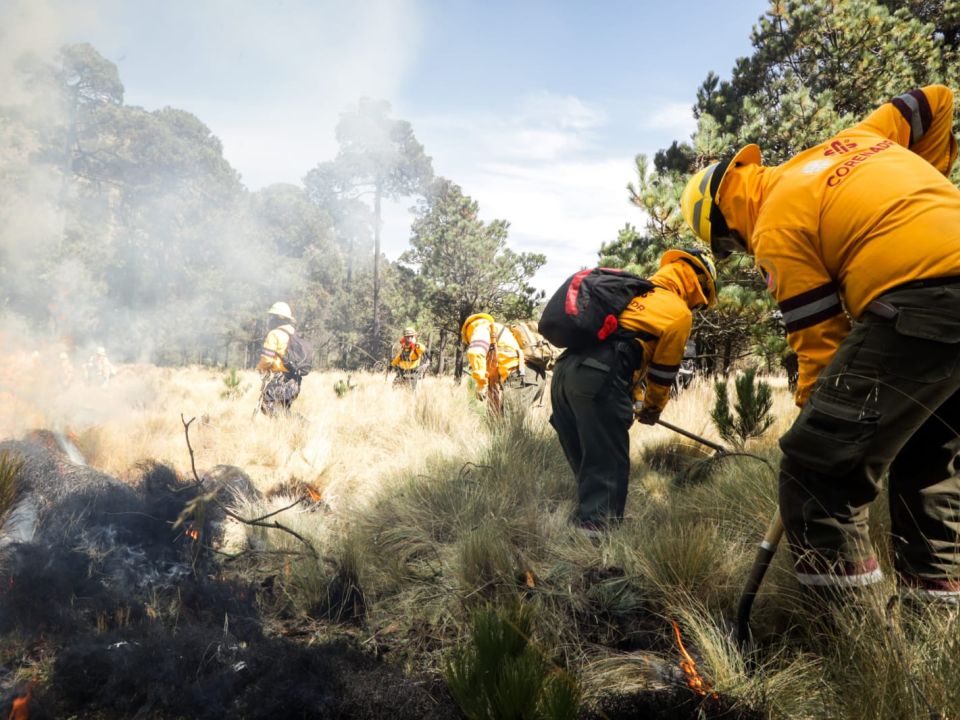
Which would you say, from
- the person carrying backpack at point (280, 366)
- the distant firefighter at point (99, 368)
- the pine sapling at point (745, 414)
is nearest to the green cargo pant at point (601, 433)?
the pine sapling at point (745, 414)

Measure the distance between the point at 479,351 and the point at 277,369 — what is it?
119 inches

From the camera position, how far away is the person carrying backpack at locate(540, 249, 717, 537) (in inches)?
125

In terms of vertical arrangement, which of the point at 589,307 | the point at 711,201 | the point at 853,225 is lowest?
the point at 589,307

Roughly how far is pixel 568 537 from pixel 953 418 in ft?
5.88

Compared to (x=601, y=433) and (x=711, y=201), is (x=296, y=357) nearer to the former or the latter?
(x=601, y=433)

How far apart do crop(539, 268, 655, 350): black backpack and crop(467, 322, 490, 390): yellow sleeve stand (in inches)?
125

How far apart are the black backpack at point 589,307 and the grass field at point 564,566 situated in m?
1.04

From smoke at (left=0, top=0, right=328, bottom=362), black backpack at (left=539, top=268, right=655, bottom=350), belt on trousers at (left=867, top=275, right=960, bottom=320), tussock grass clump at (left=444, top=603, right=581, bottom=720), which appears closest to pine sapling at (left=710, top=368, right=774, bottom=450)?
black backpack at (left=539, top=268, right=655, bottom=350)

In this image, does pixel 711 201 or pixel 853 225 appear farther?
pixel 711 201

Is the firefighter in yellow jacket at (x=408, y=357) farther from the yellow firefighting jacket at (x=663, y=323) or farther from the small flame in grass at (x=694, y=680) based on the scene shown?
the small flame in grass at (x=694, y=680)

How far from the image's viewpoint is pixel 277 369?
7.82 metres

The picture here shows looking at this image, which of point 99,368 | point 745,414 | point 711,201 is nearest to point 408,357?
point 99,368

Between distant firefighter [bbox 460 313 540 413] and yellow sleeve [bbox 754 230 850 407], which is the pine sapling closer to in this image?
distant firefighter [bbox 460 313 540 413]

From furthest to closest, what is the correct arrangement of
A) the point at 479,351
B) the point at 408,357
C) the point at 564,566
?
1. the point at 408,357
2. the point at 479,351
3. the point at 564,566
